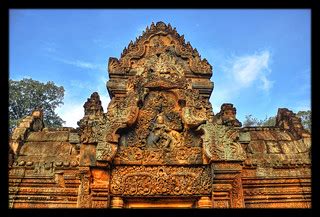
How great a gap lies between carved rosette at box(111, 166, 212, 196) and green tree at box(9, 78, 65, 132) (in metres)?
27.8

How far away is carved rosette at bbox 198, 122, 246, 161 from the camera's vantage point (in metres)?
6.95

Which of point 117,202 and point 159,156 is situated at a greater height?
point 159,156

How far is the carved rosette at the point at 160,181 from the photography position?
23.2ft

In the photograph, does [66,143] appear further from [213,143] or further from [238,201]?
[238,201]

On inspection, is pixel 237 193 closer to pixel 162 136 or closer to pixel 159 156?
pixel 159 156

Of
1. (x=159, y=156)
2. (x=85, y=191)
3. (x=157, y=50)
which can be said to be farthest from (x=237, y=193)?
(x=157, y=50)

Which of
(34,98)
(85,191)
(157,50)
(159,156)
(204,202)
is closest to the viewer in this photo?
(85,191)

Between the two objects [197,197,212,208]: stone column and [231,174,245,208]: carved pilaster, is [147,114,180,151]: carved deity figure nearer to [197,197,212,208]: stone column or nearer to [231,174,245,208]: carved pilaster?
[197,197,212,208]: stone column

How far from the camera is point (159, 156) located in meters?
7.31

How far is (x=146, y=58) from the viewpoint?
9367mm

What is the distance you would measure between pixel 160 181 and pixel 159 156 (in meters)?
0.58

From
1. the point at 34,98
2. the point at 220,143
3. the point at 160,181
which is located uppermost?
the point at 34,98

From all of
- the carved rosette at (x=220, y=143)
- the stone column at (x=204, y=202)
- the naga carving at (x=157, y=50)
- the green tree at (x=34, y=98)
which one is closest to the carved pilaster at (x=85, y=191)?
the stone column at (x=204, y=202)

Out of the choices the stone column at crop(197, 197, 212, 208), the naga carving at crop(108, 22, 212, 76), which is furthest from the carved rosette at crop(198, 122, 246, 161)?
the naga carving at crop(108, 22, 212, 76)
